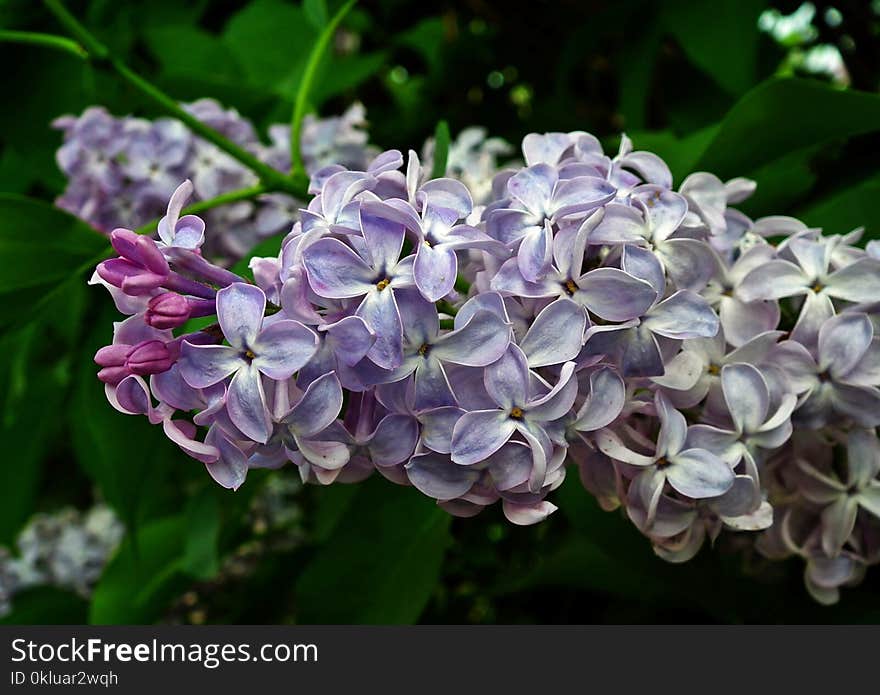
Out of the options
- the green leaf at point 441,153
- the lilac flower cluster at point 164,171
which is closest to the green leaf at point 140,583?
the lilac flower cluster at point 164,171

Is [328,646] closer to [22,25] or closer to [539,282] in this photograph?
[539,282]

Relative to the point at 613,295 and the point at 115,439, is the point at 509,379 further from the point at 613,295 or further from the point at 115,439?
the point at 115,439

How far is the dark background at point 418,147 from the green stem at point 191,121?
0.41ft

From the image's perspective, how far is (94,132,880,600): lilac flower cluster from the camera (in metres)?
0.65

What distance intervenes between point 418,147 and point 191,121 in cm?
63

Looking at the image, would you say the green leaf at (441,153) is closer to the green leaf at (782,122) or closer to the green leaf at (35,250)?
the green leaf at (782,122)

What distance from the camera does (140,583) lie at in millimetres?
1387

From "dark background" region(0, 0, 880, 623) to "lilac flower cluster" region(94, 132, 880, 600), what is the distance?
24 cm

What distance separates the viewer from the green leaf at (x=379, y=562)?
1.09 meters

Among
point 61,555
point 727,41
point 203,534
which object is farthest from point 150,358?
point 61,555

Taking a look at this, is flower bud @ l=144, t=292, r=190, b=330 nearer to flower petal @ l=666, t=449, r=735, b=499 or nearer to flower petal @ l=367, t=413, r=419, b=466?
flower petal @ l=367, t=413, r=419, b=466

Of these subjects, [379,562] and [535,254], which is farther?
[379,562]

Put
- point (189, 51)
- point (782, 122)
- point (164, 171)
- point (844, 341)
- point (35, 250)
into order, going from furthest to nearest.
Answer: point (189, 51)
point (164, 171)
point (35, 250)
point (782, 122)
point (844, 341)

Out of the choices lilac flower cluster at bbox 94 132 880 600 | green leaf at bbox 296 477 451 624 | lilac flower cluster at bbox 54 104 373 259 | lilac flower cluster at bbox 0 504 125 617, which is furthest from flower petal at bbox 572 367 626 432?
lilac flower cluster at bbox 0 504 125 617
